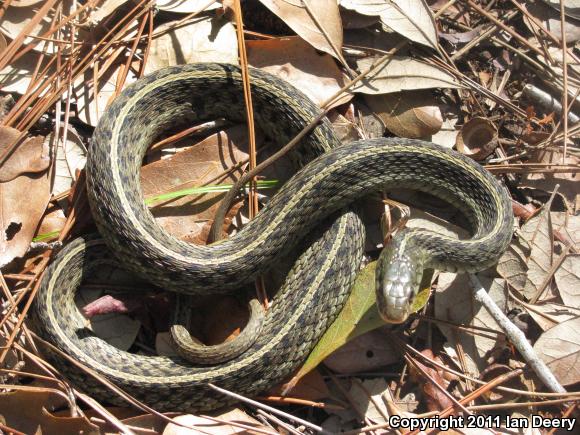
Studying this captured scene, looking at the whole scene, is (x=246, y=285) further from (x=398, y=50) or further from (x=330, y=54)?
(x=398, y=50)

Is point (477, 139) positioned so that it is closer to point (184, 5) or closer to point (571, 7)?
point (571, 7)

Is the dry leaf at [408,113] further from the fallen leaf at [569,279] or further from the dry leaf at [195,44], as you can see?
the fallen leaf at [569,279]

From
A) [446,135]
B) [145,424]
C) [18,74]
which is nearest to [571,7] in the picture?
[446,135]

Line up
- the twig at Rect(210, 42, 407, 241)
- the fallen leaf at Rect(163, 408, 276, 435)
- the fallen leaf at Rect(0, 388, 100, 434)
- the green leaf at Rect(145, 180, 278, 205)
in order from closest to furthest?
1. the fallen leaf at Rect(0, 388, 100, 434)
2. the fallen leaf at Rect(163, 408, 276, 435)
3. the twig at Rect(210, 42, 407, 241)
4. the green leaf at Rect(145, 180, 278, 205)

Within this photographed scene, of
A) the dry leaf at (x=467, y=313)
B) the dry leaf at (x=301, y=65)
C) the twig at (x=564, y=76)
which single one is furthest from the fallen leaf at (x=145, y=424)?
the twig at (x=564, y=76)

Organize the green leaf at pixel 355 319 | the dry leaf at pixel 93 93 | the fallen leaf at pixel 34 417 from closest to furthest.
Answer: the fallen leaf at pixel 34 417, the green leaf at pixel 355 319, the dry leaf at pixel 93 93

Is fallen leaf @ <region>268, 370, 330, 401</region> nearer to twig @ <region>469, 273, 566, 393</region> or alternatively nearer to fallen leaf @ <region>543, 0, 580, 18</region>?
twig @ <region>469, 273, 566, 393</region>

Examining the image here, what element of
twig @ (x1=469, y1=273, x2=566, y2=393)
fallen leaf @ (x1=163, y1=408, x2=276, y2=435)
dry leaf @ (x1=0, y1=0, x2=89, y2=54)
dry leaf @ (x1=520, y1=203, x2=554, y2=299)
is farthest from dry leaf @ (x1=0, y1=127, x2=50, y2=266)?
dry leaf @ (x1=520, y1=203, x2=554, y2=299)
